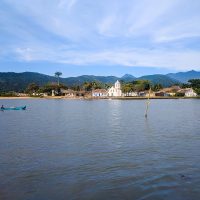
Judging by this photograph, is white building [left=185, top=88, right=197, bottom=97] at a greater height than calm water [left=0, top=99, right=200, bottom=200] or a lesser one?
greater

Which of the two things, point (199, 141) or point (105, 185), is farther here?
point (199, 141)

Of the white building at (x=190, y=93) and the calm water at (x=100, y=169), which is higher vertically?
the white building at (x=190, y=93)

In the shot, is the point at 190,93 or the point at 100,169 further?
the point at 190,93

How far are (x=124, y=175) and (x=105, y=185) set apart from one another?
2.03 meters

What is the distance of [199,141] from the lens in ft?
92.7

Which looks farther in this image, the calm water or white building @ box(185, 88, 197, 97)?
white building @ box(185, 88, 197, 97)

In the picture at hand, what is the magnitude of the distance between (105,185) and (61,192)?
228 centimetres

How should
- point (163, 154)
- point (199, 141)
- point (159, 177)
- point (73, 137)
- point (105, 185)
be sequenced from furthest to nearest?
1. point (73, 137)
2. point (199, 141)
3. point (163, 154)
4. point (159, 177)
5. point (105, 185)

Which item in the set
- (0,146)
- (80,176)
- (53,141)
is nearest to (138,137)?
(53,141)

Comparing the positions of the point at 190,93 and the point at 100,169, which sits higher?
the point at 190,93

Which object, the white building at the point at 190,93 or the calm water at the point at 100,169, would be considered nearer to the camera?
the calm water at the point at 100,169

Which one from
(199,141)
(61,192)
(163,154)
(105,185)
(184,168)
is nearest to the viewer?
(61,192)

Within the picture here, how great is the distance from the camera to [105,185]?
1554 centimetres

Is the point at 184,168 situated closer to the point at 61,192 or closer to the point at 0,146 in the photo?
the point at 61,192
